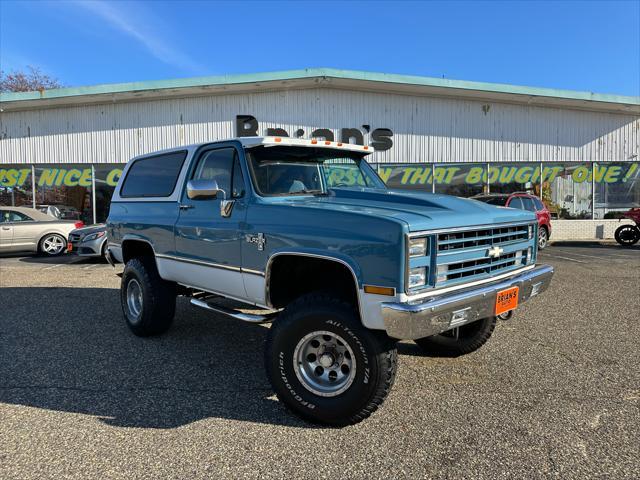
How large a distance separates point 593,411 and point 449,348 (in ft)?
4.44

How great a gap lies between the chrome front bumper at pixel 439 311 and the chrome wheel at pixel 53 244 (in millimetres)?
12796

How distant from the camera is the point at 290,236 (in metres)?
3.33

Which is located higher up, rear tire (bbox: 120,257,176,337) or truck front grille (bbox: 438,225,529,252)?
truck front grille (bbox: 438,225,529,252)

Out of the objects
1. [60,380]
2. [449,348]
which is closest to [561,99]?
[449,348]

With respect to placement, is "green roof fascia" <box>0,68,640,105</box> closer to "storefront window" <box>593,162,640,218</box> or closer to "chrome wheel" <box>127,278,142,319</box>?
"storefront window" <box>593,162,640,218</box>

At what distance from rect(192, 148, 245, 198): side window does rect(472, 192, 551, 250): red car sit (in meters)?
9.08

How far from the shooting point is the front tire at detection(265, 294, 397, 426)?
117 inches

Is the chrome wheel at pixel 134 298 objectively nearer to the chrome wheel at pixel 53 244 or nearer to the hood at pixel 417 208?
the hood at pixel 417 208

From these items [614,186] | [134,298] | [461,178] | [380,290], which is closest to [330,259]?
[380,290]

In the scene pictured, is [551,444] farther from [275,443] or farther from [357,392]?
[275,443]

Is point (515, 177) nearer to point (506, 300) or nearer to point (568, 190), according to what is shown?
point (568, 190)

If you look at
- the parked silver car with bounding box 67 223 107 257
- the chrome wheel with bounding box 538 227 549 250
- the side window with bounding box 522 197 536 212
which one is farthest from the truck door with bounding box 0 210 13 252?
the chrome wheel with bounding box 538 227 549 250

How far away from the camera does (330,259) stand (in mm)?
3061

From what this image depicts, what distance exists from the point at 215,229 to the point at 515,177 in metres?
16.2
